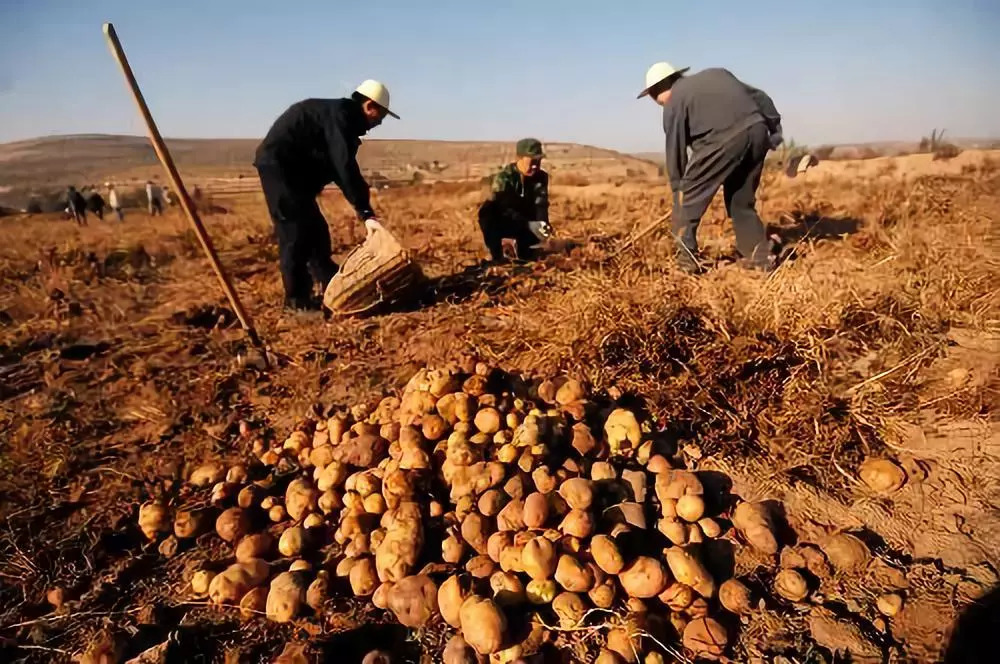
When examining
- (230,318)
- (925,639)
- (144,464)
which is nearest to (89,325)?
(230,318)

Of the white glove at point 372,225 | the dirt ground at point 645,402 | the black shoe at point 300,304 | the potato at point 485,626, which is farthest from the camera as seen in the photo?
the black shoe at point 300,304

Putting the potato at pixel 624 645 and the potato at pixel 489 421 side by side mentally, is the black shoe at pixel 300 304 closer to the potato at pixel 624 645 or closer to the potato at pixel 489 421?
the potato at pixel 489 421

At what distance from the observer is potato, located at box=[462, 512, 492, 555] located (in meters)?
1.89

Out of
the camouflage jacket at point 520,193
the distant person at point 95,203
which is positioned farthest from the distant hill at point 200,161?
the camouflage jacket at point 520,193

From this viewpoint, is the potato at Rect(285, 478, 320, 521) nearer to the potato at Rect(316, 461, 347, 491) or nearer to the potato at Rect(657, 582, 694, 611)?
the potato at Rect(316, 461, 347, 491)

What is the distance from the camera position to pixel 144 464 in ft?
8.23

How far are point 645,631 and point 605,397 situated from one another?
103 cm

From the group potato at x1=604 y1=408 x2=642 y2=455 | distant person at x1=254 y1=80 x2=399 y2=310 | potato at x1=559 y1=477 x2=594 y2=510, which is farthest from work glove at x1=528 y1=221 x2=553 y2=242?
potato at x1=559 y1=477 x2=594 y2=510

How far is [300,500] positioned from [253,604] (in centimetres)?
40

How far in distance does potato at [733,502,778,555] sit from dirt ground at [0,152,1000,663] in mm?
69

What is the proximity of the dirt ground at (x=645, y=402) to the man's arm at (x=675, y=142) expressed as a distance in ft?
1.69

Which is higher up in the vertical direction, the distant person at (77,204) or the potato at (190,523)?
the distant person at (77,204)

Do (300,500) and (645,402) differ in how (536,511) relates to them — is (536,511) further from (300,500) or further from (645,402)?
(300,500)

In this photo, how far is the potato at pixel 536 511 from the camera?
1843 mm
